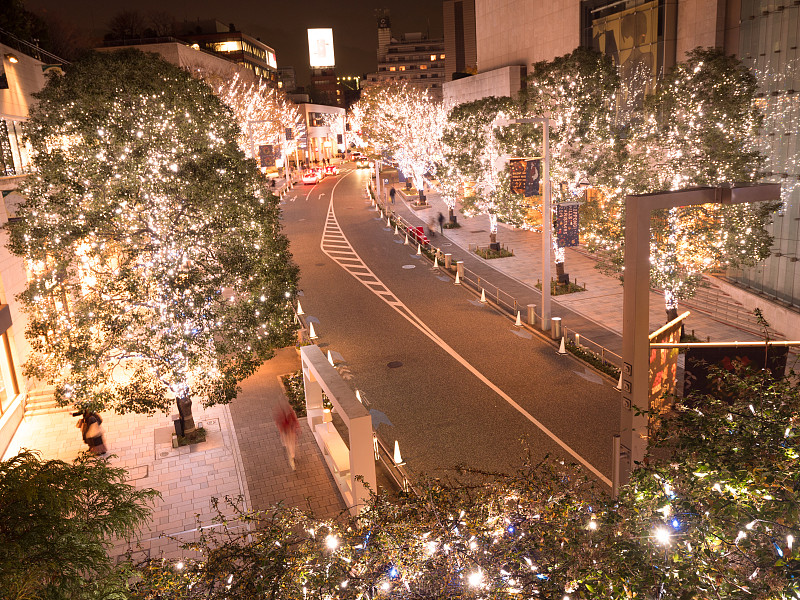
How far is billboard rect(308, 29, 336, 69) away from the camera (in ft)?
481

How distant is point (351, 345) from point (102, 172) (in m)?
11.2

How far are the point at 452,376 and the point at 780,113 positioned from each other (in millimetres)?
14290

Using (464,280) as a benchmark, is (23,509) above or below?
above

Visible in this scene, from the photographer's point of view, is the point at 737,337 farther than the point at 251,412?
Yes

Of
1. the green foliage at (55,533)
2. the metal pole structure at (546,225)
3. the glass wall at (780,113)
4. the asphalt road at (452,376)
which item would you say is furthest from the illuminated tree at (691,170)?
the green foliage at (55,533)

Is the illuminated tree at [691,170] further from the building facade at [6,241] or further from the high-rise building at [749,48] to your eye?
the building facade at [6,241]

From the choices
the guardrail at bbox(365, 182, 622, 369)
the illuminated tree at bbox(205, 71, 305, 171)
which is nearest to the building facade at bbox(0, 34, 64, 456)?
the guardrail at bbox(365, 182, 622, 369)

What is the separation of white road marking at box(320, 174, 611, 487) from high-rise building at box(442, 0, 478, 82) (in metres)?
56.8

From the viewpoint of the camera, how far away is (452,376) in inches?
743

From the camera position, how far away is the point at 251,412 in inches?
681

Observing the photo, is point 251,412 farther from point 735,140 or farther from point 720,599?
point 735,140

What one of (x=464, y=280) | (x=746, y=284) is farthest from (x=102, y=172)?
(x=746, y=284)

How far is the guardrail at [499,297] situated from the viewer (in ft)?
63.5

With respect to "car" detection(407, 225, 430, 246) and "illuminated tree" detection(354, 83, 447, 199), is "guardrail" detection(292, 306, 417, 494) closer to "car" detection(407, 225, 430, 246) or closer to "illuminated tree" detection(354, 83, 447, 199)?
"car" detection(407, 225, 430, 246)
